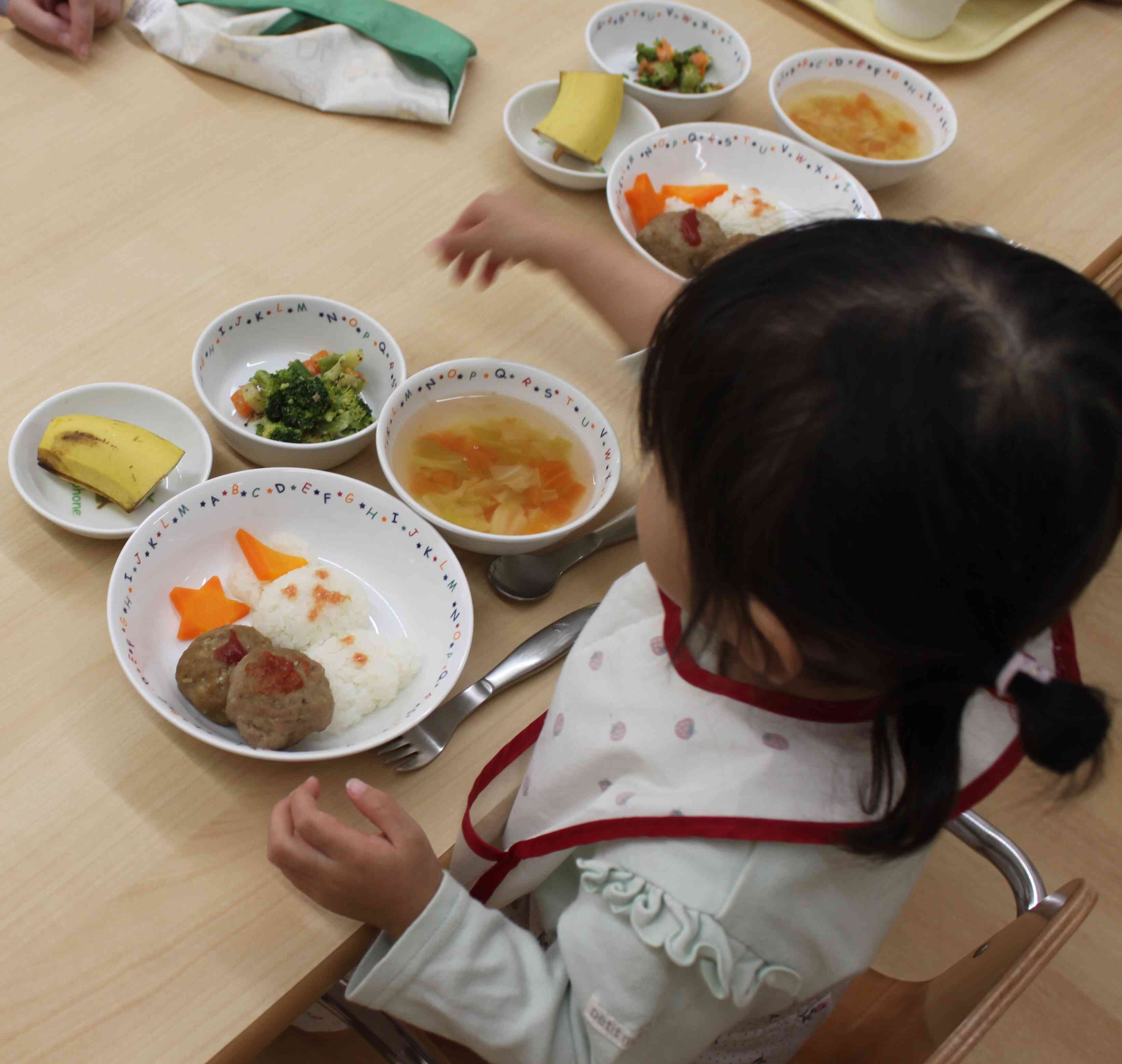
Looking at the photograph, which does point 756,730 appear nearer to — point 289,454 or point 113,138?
point 289,454

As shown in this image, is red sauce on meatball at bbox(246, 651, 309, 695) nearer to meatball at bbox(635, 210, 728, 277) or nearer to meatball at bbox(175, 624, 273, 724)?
meatball at bbox(175, 624, 273, 724)

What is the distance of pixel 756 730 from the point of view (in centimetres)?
76

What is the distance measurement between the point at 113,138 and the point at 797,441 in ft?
3.87

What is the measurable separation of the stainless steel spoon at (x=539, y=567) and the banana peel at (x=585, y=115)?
2.26 feet

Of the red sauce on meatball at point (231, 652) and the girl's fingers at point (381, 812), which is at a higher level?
the girl's fingers at point (381, 812)

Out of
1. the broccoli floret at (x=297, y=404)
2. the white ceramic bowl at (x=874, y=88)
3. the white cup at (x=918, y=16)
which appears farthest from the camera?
the white cup at (x=918, y=16)

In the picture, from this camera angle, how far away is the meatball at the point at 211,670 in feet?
2.70

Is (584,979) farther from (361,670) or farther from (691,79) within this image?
(691,79)

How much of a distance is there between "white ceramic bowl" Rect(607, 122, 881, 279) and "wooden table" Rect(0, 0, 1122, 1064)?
12cm

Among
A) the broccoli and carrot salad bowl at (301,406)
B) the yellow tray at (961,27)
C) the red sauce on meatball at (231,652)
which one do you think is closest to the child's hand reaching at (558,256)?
the broccoli and carrot salad bowl at (301,406)

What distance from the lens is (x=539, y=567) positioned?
3.27 ft

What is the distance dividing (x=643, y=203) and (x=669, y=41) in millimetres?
488

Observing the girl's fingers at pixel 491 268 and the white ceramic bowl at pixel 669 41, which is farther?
the white ceramic bowl at pixel 669 41

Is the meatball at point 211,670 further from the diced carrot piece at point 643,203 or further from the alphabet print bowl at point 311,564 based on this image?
the diced carrot piece at point 643,203
